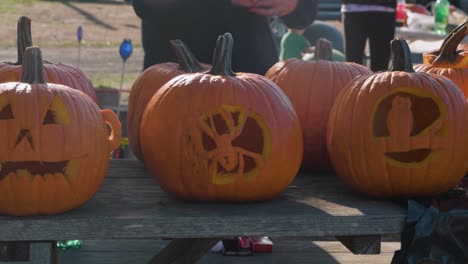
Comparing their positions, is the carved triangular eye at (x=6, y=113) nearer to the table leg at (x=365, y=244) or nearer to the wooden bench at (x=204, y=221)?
the wooden bench at (x=204, y=221)

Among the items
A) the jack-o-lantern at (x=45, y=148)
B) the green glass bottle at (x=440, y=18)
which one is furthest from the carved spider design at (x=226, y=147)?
the green glass bottle at (x=440, y=18)

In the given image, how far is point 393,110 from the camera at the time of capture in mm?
2820

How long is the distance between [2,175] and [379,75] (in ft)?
3.65

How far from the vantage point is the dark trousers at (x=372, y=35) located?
7.06 m

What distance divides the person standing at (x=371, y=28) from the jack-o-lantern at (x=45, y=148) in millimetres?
4569

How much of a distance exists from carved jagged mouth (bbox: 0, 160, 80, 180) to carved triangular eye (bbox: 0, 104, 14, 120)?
0.12 metres

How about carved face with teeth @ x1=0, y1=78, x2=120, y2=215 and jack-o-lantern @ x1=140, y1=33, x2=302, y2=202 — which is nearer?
carved face with teeth @ x1=0, y1=78, x2=120, y2=215

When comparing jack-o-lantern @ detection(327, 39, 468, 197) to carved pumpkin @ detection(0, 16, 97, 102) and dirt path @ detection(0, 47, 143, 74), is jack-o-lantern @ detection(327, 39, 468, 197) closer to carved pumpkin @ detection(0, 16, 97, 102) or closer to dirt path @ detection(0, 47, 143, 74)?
carved pumpkin @ detection(0, 16, 97, 102)

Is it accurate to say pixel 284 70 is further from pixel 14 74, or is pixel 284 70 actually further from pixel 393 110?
pixel 14 74

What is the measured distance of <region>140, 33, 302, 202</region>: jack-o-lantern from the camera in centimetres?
272

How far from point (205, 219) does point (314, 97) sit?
760mm

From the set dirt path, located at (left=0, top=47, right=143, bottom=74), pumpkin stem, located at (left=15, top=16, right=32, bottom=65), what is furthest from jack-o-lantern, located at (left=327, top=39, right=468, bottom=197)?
dirt path, located at (left=0, top=47, right=143, bottom=74)

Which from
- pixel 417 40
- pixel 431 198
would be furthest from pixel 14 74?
pixel 417 40

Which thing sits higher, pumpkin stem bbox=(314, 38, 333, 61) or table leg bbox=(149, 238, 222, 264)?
pumpkin stem bbox=(314, 38, 333, 61)
